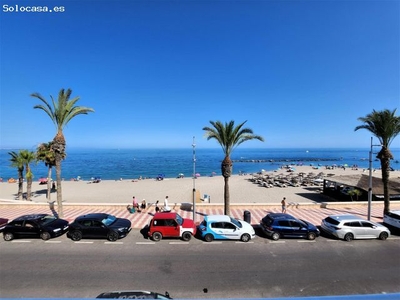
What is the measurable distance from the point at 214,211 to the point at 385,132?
1602 centimetres

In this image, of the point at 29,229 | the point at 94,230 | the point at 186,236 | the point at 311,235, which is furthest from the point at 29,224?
the point at 311,235

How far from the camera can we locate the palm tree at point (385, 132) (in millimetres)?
19297

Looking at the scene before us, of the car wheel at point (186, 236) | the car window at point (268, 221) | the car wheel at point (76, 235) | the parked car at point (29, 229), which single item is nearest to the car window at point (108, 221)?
the car wheel at point (76, 235)

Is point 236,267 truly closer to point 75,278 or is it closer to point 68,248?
point 75,278

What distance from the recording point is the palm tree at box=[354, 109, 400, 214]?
19.3 m

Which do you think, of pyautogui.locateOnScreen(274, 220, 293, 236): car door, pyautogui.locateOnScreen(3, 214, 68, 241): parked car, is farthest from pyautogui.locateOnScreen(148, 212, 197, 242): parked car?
pyautogui.locateOnScreen(3, 214, 68, 241): parked car

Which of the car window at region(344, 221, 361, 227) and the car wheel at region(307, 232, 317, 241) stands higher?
the car window at region(344, 221, 361, 227)

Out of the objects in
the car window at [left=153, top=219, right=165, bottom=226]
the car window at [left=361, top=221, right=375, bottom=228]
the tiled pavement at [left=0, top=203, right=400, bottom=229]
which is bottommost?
the tiled pavement at [left=0, top=203, right=400, bottom=229]

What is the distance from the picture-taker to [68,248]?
42.8 ft

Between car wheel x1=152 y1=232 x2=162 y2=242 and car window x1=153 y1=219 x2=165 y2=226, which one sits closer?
car wheel x1=152 y1=232 x2=162 y2=242

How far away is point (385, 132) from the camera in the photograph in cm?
1947

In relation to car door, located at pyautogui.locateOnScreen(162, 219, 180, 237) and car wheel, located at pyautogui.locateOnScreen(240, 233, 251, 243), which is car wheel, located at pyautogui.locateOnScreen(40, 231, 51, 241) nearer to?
car door, located at pyautogui.locateOnScreen(162, 219, 180, 237)

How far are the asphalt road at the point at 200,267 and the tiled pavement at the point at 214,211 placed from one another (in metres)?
5.37

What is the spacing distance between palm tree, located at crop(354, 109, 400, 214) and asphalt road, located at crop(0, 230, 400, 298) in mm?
6963
